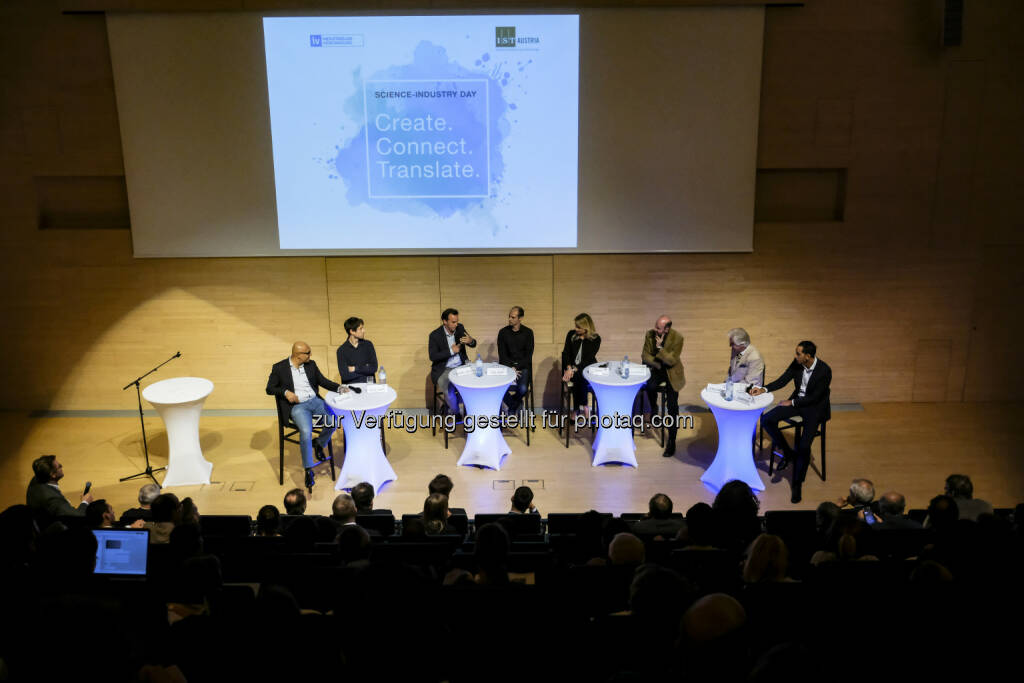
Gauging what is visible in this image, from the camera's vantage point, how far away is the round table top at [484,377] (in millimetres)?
6359

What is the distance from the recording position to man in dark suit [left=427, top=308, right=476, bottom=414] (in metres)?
7.13

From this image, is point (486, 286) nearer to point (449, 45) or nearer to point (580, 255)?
point (580, 255)

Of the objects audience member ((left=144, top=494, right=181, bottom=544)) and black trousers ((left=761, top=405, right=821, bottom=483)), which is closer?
audience member ((left=144, top=494, right=181, bottom=544))

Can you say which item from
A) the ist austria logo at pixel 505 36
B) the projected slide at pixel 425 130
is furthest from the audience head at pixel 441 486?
the ist austria logo at pixel 505 36

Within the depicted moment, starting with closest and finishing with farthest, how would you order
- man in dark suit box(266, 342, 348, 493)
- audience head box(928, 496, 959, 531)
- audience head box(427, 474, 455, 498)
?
1. audience head box(928, 496, 959, 531)
2. audience head box(427, 474, 455, 498)
3. man in dark suit box(266, 342, 348, 493)

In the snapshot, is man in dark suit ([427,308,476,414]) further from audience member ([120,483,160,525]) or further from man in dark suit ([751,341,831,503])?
audience member ([120,483,160,525])

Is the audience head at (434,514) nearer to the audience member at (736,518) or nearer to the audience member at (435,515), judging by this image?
the audience member at (435,515)

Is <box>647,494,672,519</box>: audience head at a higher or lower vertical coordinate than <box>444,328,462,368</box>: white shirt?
lower

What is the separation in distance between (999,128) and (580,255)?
14.1 feet

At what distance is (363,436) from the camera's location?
6160 millimetres

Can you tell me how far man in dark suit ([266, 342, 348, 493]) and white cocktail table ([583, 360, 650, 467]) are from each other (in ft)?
7.21

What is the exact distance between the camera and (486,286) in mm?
7668

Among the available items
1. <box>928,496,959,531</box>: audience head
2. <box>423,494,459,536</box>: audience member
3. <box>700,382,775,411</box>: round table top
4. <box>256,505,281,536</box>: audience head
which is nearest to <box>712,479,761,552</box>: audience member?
<box>928,496,959,531</box>: audience head

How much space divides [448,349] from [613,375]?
5.36 feet
